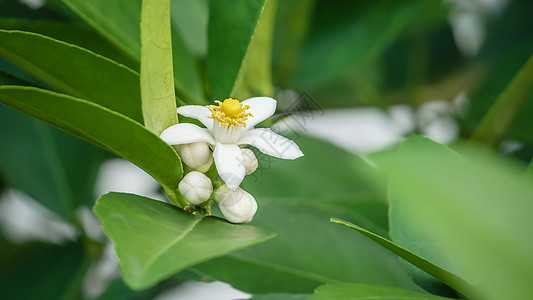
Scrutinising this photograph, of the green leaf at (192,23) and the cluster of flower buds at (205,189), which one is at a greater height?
the green leaf at (192,23)

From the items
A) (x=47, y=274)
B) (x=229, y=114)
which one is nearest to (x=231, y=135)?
(x=229, y=114)

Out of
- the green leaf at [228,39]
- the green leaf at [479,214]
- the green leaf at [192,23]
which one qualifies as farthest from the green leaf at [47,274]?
the green leaf at [479,214]

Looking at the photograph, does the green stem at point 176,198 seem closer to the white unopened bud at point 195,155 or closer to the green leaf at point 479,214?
the white unopened bud at point 195,155

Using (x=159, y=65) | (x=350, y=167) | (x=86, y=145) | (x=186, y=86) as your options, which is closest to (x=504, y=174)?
(x=159, y=65)

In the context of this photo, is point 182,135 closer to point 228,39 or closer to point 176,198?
point 176,198

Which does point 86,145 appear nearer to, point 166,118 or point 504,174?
point 166,118

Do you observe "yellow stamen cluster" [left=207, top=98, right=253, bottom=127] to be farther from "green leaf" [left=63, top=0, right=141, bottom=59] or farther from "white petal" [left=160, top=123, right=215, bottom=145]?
"green leaf" [left=63, top=0, right=141, bottom=59]
